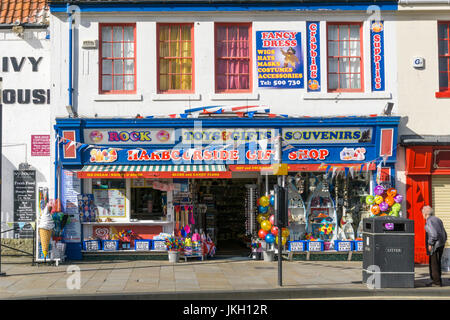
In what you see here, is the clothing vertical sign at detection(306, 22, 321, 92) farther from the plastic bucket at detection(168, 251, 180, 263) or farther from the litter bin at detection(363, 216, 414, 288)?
the plastic bucket at detection(168, 251, 180, 263)

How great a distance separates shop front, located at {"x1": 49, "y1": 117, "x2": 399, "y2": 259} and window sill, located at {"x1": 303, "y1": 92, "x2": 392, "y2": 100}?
0.68 metres

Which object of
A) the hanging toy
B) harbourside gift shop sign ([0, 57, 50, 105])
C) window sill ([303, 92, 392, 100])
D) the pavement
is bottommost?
the pavement

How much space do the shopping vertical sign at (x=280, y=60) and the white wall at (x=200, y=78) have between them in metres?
0.17

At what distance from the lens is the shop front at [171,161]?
15.2 metres

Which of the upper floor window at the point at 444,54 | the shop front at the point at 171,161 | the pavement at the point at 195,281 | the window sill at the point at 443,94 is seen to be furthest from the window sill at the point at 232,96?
the upper floor window at the point at 444,54

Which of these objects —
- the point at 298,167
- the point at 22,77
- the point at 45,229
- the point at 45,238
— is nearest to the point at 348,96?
the point at 298,167

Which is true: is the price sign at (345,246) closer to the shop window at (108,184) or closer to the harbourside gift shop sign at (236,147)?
the harbourside gift shop sign at (236,147)

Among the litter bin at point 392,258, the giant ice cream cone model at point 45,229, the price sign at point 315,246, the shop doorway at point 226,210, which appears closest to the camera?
the litter bin at point 392,258

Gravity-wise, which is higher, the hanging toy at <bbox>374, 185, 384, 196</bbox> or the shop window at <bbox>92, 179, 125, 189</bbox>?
the shop window at <bbox>92, 179, 125, 189</bbox>

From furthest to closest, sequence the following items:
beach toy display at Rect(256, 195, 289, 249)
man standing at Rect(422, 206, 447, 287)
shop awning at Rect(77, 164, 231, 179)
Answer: beach toy display at Rect(256, 195, 289, 249)
shop awning at Rect(77, 164, 231, 179)
man standing at Rect(422, 206, 447, 287)

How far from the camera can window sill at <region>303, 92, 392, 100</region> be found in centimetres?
1551

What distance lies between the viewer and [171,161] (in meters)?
15.3

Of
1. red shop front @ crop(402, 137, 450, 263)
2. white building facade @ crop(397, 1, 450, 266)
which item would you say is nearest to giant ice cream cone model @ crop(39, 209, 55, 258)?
white building facade @ crop(397, 1, 450, 266)

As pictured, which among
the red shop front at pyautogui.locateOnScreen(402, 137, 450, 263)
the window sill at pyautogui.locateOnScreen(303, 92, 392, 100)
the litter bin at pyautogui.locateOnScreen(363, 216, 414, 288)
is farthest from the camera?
the window sill at pyautogui.locateOnScreen(303, 92, 392, 100)
